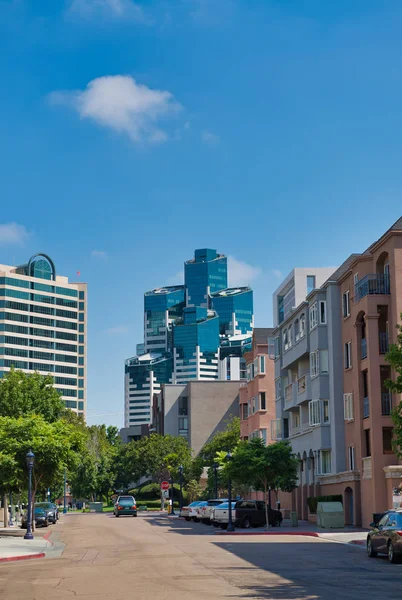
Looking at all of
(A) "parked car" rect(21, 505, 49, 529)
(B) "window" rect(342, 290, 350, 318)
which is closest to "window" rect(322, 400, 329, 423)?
(B) "window" rect(342, 290, 350, 318)

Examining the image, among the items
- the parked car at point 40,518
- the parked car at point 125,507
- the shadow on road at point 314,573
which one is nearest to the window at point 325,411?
the parked car at point 40,518

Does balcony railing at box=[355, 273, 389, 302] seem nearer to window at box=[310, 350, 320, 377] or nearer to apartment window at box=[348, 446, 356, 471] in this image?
window at box=[310, 350, 320, 377]

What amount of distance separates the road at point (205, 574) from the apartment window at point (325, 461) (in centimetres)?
2163

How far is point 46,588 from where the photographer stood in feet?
64.0

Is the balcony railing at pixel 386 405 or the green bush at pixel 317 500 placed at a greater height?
the balcony railing at pixel 386 405

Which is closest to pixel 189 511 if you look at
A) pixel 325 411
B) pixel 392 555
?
pixel 325 411

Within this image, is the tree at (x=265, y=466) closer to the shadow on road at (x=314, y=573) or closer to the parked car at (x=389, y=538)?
the shadow on road at (x=314, y=573)

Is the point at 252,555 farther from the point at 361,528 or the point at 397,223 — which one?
the point at 397,223

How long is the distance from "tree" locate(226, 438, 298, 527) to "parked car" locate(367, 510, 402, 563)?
83.3 ft

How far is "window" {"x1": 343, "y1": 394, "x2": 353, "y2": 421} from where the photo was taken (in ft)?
172

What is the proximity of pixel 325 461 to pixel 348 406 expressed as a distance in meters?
5.70

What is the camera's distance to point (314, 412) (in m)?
58.1

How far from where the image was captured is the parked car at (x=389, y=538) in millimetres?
24922

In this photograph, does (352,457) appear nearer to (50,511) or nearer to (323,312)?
(323,312)
